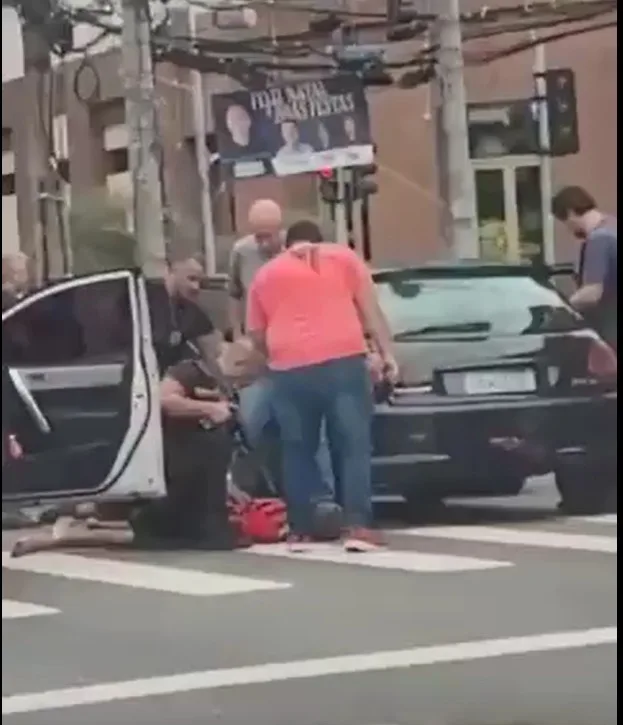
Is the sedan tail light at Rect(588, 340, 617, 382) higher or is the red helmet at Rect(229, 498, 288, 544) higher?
the sedan tail light at Rect(588, 340, 617, 382)

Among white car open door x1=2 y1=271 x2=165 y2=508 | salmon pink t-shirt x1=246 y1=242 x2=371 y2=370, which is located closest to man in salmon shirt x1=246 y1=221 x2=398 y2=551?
salmon pink t-shirt x1=246 y1=242 x2=371 y2=370

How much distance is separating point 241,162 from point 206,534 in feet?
2.59

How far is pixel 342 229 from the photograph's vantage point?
199 inches

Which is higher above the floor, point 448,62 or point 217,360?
point 448,62

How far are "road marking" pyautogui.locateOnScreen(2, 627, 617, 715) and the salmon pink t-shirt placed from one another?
0.65 metres

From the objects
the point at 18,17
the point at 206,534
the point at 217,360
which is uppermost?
the point at 18,17

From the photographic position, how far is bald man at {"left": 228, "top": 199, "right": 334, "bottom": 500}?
16.3 ft

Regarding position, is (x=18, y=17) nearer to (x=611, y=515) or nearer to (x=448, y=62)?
(x=448, y=62)

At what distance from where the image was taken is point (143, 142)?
4879mm

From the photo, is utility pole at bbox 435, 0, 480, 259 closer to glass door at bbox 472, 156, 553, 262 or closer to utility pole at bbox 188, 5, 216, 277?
glass door at bbox 472, 156, 553, 262

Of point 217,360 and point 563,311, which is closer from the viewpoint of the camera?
point 217,360

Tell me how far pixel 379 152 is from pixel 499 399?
0.67 meters

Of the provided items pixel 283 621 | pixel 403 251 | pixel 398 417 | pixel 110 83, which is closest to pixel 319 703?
pixel 283 621

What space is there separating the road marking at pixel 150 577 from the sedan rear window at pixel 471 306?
654 millimetres
